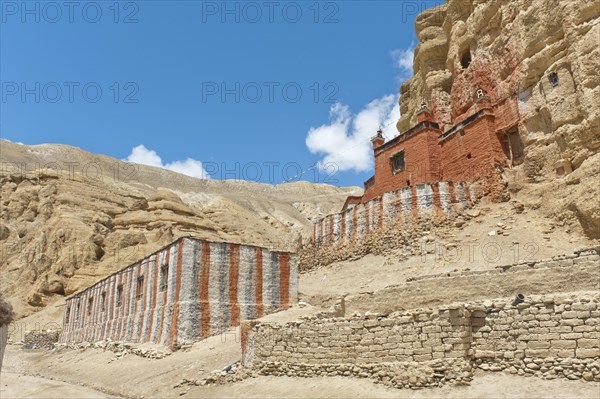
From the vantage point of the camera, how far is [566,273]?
1348 cm

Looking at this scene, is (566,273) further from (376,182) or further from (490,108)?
(376,182)

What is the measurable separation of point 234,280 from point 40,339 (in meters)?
21.0

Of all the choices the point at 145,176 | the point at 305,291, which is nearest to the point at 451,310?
the point at 305,291

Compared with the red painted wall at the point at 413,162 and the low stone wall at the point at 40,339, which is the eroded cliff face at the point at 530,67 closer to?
the red painted wall at the point at 413,162

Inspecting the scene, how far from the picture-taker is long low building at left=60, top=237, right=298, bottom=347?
20.9m

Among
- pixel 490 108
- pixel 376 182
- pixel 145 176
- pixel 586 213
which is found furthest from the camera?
pixel 145 176

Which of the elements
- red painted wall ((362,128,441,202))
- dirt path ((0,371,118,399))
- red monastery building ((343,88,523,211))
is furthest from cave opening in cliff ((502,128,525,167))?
dirt path ((0,371,118,399))

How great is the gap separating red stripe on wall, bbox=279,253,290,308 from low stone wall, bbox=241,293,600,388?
9945 millimetres

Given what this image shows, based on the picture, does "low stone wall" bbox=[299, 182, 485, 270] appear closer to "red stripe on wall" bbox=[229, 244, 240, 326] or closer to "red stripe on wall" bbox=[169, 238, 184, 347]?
"red stripe on wall" bbox=[229, 244, 240, 326]

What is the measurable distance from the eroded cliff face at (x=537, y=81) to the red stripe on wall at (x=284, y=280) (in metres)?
13.1

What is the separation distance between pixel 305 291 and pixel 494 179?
1254 cm

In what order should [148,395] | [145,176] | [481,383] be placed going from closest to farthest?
[481,383] → [148,395] → [145,176]

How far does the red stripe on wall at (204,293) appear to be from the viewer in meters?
20.9

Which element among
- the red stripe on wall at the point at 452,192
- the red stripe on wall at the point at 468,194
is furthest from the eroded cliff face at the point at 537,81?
the red stripe on wall at the point at 452,192
